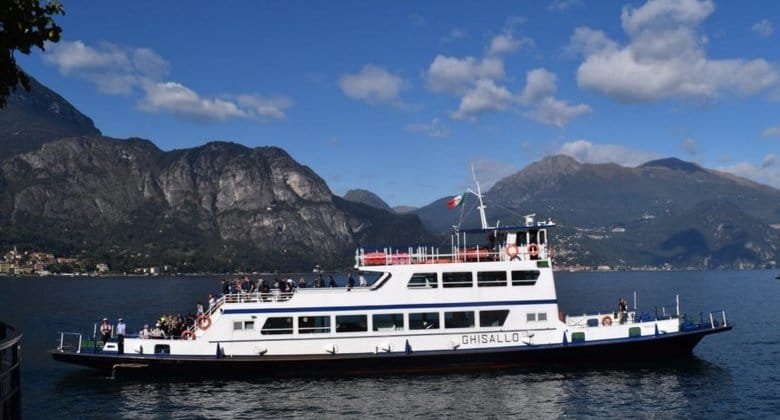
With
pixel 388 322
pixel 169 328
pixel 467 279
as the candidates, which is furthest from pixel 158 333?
pixel 467 279

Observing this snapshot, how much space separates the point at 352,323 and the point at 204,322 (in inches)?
281

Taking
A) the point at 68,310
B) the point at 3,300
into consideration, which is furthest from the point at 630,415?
the point at 3,300

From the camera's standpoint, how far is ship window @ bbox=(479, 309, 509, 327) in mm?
32500

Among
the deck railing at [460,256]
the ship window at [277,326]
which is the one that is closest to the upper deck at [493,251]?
the deck railing at [460,256]

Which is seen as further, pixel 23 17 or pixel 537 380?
pixel 537 380

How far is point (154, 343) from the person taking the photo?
32.0 metres

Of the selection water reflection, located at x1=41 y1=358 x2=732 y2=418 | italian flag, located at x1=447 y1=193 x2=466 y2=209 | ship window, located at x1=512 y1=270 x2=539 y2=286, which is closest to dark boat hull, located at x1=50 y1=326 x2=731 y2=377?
water reflection, located at x1=41 y1=358 x2=732 y2=418

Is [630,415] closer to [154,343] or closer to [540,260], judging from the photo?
[540,260]

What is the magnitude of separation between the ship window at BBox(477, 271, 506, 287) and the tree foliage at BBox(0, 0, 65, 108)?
2536 cm

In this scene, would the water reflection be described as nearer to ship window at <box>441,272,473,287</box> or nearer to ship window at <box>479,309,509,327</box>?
ship window at <box>479,309,509,327</box>

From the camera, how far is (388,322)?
32312mm

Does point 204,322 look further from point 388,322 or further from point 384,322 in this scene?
point 388,322

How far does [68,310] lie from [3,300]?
24247mm

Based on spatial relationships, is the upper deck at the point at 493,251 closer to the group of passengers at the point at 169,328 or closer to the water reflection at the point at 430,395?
the water reflection at the point at 430,395
